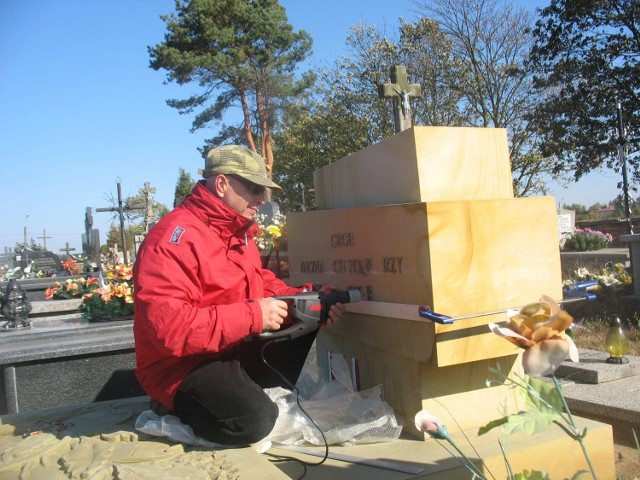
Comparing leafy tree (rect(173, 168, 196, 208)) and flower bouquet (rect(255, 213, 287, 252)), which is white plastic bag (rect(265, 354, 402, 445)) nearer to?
flower bouquet (rect(255, 213, 287, 252))

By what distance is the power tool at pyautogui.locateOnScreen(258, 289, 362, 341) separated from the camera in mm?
2438

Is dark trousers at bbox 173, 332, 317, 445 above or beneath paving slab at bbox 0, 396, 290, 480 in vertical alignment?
above

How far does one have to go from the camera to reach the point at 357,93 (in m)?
21.1

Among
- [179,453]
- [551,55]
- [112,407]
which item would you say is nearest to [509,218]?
[179,453]

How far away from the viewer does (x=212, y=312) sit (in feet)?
6.87

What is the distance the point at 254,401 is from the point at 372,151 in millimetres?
1203

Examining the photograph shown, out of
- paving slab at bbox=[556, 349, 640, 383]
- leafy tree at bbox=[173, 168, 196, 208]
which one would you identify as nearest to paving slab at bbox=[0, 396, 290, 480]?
paving slab at bbox=[556, 349, 640, 383]

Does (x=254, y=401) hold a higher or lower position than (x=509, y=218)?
lower

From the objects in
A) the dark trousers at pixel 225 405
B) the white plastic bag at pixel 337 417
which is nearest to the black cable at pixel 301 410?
the white plastic bag at pixel 337 417

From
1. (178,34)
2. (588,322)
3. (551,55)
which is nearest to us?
(588,322)

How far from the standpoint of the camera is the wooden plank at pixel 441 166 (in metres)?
2.29

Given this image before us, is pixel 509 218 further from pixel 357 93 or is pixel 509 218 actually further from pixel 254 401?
pixel 357 93

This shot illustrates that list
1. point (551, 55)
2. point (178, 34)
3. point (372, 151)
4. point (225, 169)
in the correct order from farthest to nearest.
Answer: point (178, 34), point (551, 55), point (372, 151), point (225, 169)

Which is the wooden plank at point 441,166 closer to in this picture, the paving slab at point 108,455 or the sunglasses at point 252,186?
the sunglasses at point 252,186
